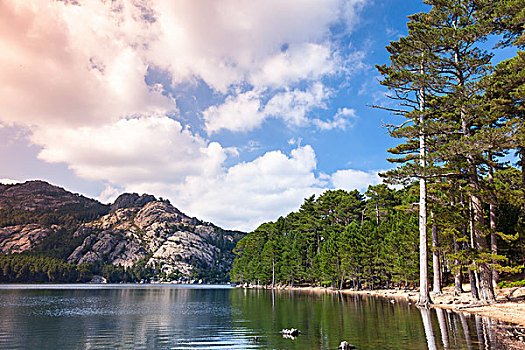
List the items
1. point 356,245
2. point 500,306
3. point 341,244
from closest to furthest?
1. point 500,306
2. point 356,245
3. point 341,244

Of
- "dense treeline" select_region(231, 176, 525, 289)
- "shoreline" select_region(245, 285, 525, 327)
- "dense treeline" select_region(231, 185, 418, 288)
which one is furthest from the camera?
"dense treeline" select_region(231, 185, 418, 288)

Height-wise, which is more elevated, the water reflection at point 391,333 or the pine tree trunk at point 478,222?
the pine tree trunk at point 478,222

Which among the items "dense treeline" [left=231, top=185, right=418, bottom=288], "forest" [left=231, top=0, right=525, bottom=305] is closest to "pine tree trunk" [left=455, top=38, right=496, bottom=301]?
"forest" [left=231, top=0, right=525, bottom=305]

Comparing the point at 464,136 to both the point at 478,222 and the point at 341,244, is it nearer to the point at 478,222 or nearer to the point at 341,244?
the point at 478,222

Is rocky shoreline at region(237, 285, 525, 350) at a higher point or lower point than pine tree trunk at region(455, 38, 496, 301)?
lower

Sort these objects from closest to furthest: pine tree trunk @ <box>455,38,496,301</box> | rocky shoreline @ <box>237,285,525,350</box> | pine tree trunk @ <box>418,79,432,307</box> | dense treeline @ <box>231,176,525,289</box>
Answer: rocky shoreline @ <box>237,285,525,350</box>, pine tree trunk @ <box>455,38,496,301</box>, pine tree trunk @ <box>418,79,432,307</box>, dense treeline @ <box>231,176,525,289</box>

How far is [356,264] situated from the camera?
6794 cm

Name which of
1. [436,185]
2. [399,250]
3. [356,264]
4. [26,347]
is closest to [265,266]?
[356,264]

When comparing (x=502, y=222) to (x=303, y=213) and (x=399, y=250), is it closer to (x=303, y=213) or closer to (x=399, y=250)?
(x=399, y=250)

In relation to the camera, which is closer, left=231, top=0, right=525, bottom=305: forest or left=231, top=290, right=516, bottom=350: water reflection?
left=231, top=290, right=516, bottom=350: water reflection

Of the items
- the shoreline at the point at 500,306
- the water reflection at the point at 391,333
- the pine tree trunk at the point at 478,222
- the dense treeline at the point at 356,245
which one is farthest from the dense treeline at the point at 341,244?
the water reflection at the point at 391,333

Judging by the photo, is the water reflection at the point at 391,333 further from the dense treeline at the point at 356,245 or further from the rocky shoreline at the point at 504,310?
the dense treeline at the point at 356,245

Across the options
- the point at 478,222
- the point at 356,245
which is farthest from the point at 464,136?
the point at 356,245

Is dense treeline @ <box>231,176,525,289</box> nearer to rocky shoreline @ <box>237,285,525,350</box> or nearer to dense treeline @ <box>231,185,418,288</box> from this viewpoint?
dense treeline @ <box>231,185,418,288</box>
